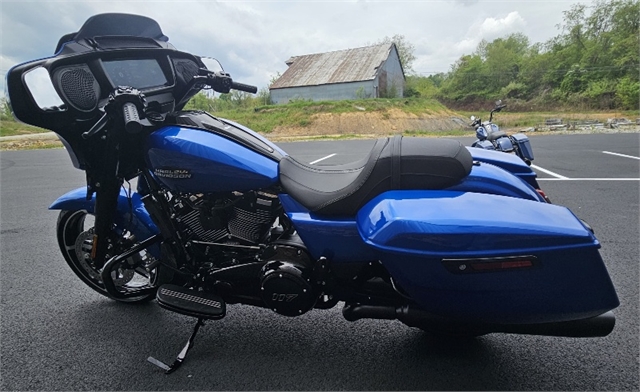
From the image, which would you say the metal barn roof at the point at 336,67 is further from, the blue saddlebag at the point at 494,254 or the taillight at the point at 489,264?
the taillight at the point at 489,264

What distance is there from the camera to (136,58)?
1916 mm

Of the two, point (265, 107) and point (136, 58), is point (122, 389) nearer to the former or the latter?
point (136, 58)

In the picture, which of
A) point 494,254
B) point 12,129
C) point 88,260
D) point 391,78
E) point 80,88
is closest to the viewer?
point 494,254

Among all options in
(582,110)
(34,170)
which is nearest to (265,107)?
(34,170)

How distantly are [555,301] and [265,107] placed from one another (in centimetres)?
2803

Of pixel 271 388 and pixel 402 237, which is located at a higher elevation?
pixel 402 237

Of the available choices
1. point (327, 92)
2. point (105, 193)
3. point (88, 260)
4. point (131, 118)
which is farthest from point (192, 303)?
point (327, 92)

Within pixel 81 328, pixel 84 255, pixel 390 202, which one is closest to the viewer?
pixel 390 202

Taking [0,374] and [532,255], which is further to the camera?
[0,374]

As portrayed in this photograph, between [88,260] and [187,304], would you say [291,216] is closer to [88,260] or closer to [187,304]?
[187,304]

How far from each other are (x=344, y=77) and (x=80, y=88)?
32039 millimetres

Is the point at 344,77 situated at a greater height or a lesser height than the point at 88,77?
greater

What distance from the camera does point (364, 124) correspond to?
24.8 m

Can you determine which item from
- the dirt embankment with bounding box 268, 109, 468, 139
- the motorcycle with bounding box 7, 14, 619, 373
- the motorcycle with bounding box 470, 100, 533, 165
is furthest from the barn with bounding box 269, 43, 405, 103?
the motorcycle with bounding box 7, 14, 619, 373
